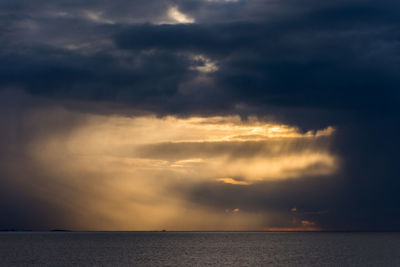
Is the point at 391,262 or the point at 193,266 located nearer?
the point at 193,266

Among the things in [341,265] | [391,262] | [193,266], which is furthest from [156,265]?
[391,262]

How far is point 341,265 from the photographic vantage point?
424ft

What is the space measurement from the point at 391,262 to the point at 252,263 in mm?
40097

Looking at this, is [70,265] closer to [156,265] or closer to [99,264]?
[99,264]

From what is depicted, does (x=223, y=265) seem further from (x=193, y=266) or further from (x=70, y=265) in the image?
(x=70, y=265)

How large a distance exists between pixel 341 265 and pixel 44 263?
257ft

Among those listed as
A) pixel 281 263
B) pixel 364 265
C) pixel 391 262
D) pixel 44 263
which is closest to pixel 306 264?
pixel 281 263

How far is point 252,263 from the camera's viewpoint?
Result: 13238cm

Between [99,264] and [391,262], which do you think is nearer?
[99,264]

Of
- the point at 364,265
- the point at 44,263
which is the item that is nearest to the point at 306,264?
the point at 364,265

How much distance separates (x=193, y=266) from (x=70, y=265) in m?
31.4

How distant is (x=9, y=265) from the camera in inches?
4906

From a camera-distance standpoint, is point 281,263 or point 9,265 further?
point 281,263

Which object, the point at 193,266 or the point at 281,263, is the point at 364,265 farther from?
the point at 193,266
